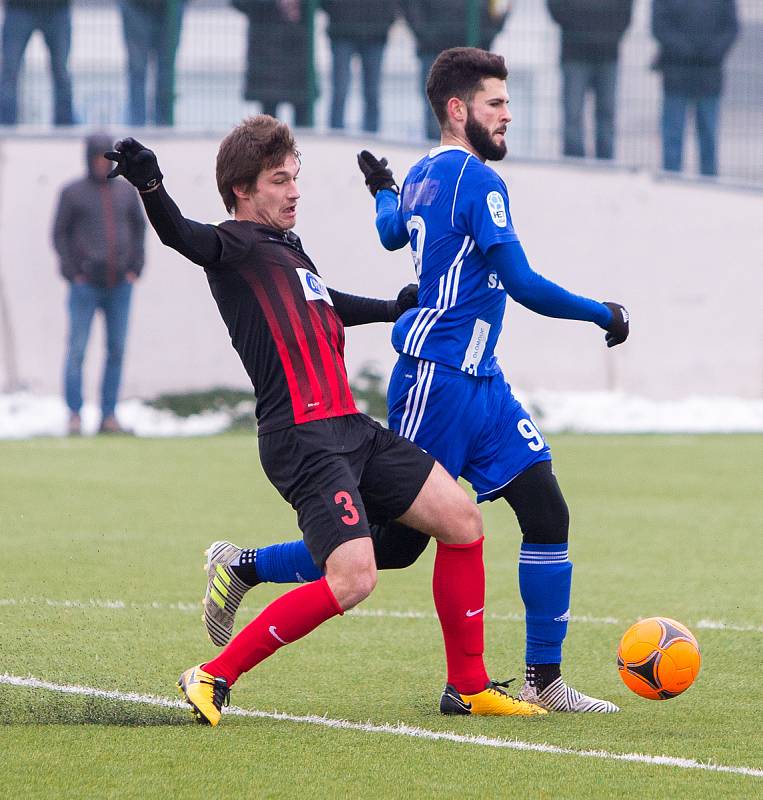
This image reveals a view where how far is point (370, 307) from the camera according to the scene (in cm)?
548

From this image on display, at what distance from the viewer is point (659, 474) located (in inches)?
504

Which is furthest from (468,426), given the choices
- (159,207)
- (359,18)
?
(359,18)

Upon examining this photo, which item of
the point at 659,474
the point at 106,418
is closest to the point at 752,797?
the point at 659,474

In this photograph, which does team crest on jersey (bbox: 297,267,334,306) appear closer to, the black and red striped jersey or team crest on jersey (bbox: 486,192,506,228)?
the black and red striped jersey

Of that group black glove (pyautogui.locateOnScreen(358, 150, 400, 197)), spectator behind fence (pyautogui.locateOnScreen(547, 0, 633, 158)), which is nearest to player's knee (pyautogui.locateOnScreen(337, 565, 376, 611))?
black glove (pyautogui.locateOnScreen(358, 150, 400, 197))

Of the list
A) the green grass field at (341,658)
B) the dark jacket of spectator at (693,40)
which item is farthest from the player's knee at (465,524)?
the dark jacket of spectator at (693,40)

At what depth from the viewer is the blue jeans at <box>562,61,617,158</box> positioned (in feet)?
58.1

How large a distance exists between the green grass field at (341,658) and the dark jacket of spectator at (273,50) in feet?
19.7

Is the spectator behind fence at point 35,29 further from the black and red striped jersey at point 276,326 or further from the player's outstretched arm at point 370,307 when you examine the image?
the black and red striped jersey at point 276,326

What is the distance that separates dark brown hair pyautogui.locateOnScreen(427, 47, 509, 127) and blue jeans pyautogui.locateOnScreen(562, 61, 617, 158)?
1244 cm

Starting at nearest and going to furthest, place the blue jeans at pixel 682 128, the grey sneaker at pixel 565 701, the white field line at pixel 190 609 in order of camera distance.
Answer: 1. the grey sneaker at pixel 565 701
2. the white field line at pixel 190 609
3. the blue jeans at pixel 682 128

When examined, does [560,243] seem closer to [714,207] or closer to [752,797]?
[714,207]

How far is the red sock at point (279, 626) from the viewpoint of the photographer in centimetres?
485

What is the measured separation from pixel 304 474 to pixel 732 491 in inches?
289
